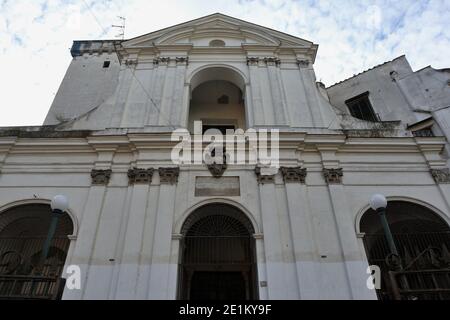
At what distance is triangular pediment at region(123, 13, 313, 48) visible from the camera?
45.9ft

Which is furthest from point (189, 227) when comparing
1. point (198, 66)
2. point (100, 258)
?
point (198, 66)

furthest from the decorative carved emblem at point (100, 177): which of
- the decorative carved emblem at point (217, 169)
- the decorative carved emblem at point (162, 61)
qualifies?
the decorative carved emblem at point (162, 61)

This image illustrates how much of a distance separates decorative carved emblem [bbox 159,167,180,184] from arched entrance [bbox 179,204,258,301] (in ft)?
4.37

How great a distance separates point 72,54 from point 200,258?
16628mm

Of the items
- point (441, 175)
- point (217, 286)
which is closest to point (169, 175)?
point (217, 286)

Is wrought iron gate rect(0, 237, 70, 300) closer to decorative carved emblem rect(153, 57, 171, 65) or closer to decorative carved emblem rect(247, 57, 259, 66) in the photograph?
decorative carved emblem rect(153, 57, 171, 65)

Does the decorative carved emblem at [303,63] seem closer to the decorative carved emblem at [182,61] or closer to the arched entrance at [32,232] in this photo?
the decorative carved emblem at [182,61]

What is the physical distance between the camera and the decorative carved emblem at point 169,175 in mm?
9992

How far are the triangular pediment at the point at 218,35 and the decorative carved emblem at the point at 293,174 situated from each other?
21.8 feet

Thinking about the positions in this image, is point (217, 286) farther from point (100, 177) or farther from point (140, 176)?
point (100, 177)

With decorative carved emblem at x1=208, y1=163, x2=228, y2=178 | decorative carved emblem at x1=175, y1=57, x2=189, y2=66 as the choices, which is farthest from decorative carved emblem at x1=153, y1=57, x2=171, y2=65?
decorative carved emblem at x1=208, y1=163, x2=228, y2=178
